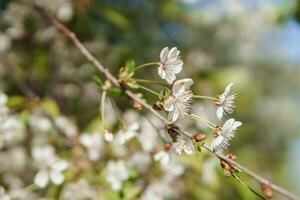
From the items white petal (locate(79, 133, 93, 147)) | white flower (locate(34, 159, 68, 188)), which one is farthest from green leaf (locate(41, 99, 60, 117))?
white flower (locate(34, 159, 68, 188))

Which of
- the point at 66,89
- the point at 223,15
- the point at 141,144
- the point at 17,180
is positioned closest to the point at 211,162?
the point at 141,144

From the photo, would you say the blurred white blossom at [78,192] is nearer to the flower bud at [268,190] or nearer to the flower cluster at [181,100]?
the flower cluster at [181,100]

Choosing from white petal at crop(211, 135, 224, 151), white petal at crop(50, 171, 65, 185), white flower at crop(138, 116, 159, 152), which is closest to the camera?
white petal at crop(211, 135, 224, 151)

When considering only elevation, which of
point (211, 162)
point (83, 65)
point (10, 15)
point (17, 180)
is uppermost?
point (10, 15)

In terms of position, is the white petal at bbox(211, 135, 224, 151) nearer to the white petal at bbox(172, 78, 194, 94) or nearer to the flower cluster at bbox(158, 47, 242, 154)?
the flower cluster at bbox(158, 47, 242, 154)

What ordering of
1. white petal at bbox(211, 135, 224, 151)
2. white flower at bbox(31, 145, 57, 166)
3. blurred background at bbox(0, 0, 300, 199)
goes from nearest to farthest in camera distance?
white petal at bbox(211, 135, 224, 151), white flower at bbox(31, 145, 57, 166), blurred background at bbox(0, 0, 300, 199)

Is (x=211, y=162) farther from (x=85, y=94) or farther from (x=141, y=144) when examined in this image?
(x=85, y=94)

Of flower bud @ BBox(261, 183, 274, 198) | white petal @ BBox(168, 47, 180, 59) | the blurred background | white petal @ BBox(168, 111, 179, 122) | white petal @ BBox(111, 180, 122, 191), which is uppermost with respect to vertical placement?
the blurred background
